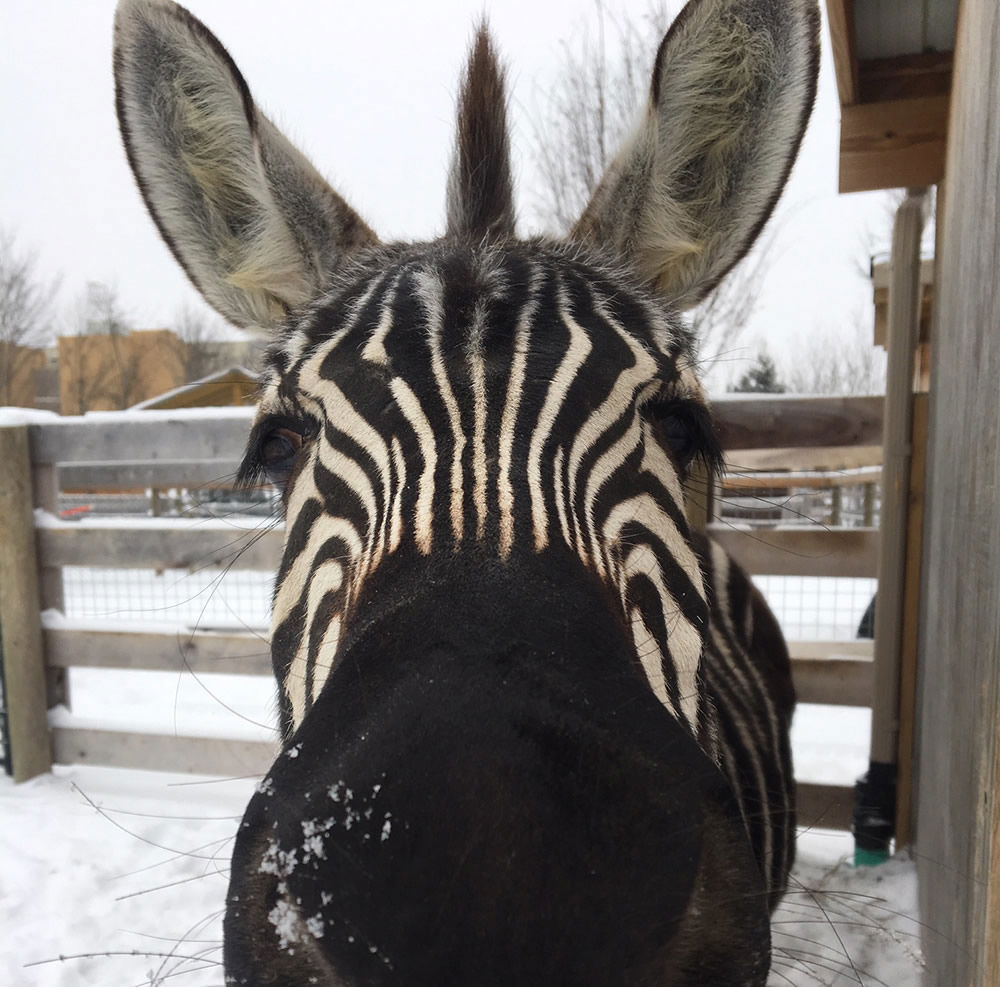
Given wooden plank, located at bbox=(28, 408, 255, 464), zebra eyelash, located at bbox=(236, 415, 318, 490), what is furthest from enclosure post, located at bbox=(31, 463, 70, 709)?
zebra eyelash, located at bbox=(236, 415, 318, 490)

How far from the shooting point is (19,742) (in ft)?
17.7

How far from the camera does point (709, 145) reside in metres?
2.37

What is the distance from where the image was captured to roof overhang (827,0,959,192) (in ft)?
12.4

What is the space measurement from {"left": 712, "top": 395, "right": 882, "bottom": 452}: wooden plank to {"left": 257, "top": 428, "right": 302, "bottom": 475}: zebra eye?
3252 millimetres

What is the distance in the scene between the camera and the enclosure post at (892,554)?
4.21m

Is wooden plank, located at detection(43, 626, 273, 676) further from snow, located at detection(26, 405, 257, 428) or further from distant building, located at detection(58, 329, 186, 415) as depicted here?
distant building, located at detection(58, 329, 186, 415)

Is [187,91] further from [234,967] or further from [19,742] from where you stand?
[19,742]

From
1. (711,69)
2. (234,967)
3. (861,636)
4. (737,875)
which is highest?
(711,69)

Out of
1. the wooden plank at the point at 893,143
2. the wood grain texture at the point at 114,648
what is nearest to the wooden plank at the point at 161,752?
the wood grain texture at the point at 114,648

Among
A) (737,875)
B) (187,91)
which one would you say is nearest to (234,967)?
(737,875)

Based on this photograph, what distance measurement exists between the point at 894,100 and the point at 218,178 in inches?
140

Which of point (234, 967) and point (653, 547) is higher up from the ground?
point (653, 547)

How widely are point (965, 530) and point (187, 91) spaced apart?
260cm

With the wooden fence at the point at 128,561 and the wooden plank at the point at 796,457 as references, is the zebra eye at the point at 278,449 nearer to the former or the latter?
the wooden fence at the point at 128,561
